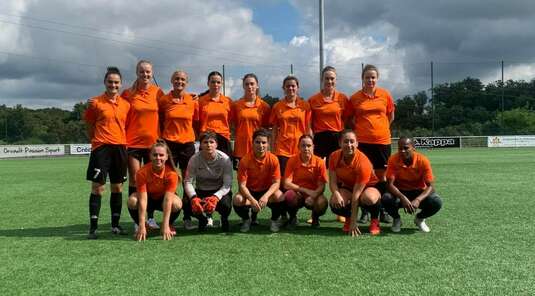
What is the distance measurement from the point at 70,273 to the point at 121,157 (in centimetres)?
175

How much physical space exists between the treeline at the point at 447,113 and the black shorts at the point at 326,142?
129 feet

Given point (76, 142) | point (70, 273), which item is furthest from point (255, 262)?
point (76, 142)

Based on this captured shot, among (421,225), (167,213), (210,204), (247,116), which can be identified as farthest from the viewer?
(247,116)

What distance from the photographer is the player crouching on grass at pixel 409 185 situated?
5082 mm

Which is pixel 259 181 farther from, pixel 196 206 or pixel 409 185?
pixel 409 185

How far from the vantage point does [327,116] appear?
5.68 metres

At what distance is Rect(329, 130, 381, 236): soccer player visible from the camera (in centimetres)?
497

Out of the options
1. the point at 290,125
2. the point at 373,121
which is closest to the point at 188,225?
the point at 290,125

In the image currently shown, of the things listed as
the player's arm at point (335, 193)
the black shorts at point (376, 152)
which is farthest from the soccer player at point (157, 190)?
the black shorts at point (376, 152)

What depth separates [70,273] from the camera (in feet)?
11.8

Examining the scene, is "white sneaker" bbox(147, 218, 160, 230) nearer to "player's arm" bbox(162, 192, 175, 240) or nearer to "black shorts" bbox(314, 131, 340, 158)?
"player's arm" bbox(162, 192, 175, 240)

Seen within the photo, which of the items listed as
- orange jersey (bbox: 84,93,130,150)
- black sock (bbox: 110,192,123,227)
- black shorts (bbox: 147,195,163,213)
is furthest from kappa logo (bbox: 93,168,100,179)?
black shorts (bbox: 147,195,163,213)

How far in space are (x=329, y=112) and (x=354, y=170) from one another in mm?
886

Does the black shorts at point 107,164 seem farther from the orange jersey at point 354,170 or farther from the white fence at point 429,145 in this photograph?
the white fence at point 429,145
